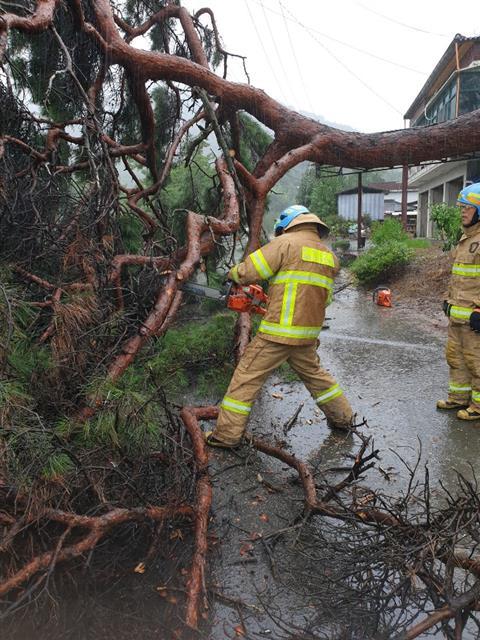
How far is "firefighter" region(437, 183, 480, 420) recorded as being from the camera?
4070mm

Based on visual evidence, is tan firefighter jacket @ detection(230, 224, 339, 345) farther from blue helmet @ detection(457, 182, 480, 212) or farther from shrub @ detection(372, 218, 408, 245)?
shrub @ detection(372, 218, 408, 245)

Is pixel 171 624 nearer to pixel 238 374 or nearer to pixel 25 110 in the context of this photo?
pixel 238 374

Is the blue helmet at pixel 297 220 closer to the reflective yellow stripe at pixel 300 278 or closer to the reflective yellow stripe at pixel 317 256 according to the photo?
the reflective yellow stripe at pixel 317 256

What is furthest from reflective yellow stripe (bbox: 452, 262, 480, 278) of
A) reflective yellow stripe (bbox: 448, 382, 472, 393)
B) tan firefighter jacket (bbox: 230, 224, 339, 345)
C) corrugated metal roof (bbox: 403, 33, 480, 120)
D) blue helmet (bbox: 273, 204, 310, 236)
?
corrugated metal roof (bbox: 403, 33, 480, 120)

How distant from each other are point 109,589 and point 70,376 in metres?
1.07

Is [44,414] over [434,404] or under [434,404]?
over

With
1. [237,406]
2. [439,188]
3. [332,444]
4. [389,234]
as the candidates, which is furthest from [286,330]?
[439,188]

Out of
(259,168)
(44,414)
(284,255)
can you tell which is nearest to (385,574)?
(44,414)

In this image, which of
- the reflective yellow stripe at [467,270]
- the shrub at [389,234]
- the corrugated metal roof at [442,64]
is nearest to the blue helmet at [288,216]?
the reflective yellow stripe at [467,270]

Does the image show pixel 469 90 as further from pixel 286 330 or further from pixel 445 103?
pixel 286 330

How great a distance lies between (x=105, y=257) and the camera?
131 inches

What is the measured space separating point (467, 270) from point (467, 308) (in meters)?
0.30

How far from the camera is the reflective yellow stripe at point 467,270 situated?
160 inches

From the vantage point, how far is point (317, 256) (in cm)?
364
